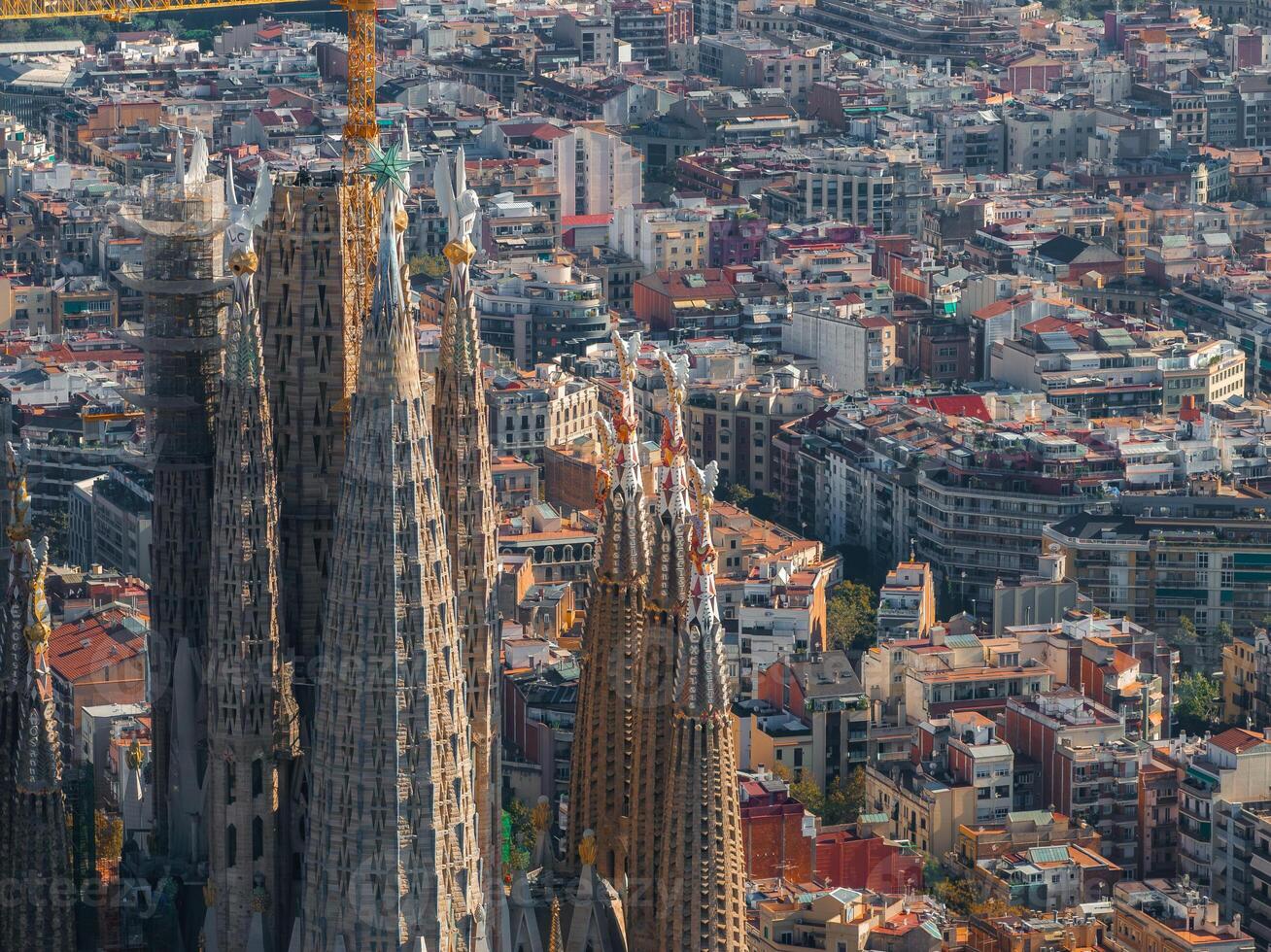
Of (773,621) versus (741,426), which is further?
(741,426)

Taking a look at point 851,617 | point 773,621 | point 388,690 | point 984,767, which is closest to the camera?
point 388,690

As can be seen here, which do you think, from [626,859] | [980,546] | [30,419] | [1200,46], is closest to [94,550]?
[30,419]

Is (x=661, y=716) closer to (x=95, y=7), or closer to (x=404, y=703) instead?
(x=404, y=703)

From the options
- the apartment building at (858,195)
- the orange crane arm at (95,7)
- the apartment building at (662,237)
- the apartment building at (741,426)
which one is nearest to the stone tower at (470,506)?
the apartment building at (741,426)

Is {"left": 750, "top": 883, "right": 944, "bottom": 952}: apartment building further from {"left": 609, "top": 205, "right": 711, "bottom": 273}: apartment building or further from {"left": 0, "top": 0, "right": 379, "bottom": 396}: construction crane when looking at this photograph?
{"left": 609, "top": 205, "right": 711, "bottom": 273}: apartment building

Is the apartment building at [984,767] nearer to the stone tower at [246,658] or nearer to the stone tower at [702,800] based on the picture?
the stone tower at [702,800]

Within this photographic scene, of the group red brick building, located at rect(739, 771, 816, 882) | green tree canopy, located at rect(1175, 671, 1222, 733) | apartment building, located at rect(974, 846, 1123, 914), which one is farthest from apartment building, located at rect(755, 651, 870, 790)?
green tree canopy, located at rect(1175, 671, 1222, 733)

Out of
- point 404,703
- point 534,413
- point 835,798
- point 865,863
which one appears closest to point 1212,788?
point 835,798
